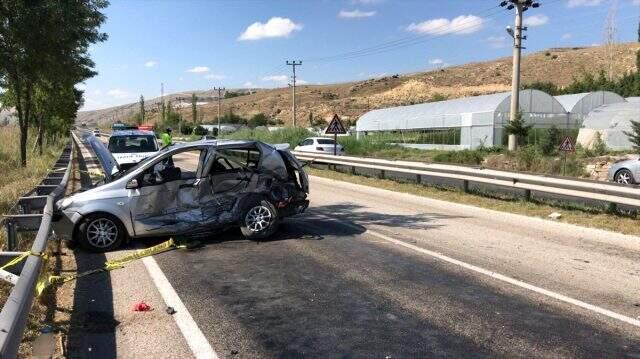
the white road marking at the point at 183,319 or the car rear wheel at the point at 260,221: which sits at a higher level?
the car rear wheel at the point at 260,221

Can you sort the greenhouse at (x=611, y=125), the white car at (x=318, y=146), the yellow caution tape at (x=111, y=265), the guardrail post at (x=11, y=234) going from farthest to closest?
the greenhouse at (x=611, y=125) < the white car at (x=318, y=146) < the guardrail post at (x=11, y=234) < the yellow caution tape at (x=111, y=265)

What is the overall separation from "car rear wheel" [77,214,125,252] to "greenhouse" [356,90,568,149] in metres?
33.3

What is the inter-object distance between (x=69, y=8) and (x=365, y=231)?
9.69 metres

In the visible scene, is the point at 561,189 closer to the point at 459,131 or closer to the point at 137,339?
the point at 137,339

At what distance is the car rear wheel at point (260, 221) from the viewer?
9.41 m

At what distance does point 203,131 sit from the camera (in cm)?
9456

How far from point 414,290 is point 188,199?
158 inches

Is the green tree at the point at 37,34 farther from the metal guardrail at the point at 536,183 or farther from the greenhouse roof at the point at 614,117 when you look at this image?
the greenhouse roof at the point at 614,117

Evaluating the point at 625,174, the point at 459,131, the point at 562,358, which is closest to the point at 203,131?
the point at 459,131

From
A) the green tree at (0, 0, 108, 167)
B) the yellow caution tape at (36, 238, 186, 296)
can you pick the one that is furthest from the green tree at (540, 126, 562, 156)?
the yellow caution tape at (36, 238, 186, 296)

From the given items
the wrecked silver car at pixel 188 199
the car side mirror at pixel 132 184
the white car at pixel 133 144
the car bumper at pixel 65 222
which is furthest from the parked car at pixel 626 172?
the car bumper at pixel 65 222

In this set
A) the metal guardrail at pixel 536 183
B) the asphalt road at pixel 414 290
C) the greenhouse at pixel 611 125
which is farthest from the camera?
the greenhouse at pixel 611 125

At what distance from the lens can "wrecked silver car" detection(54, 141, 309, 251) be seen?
877cm

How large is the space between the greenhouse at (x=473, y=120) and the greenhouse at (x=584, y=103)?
0.86 metres
